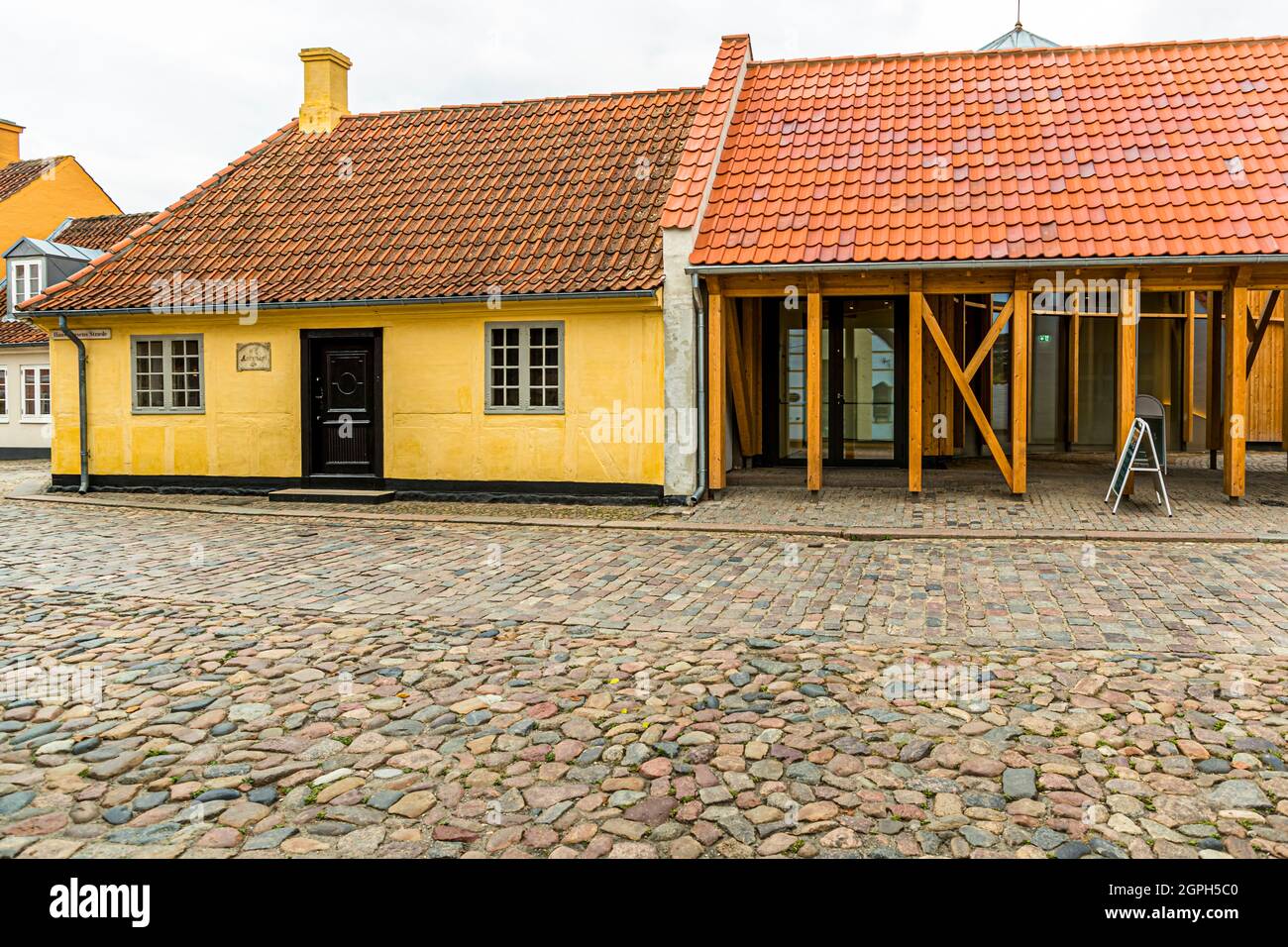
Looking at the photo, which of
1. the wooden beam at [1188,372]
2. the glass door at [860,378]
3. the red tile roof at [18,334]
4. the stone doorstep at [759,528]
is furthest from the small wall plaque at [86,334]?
the wooden beam at [1188,372]

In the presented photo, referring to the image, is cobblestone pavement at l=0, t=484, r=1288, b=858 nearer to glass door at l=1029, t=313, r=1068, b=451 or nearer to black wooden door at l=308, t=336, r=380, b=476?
black wooden door at l=308, t=336, r=380, b=476

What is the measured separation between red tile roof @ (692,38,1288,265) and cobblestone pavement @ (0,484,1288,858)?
5067mm

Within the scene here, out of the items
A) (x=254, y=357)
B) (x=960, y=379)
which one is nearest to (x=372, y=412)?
(x=254, y=357)

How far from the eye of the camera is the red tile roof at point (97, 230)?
29625mm

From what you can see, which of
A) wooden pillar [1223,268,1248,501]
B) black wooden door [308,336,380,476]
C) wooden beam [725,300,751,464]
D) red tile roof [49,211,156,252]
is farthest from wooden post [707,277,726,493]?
red tile roof [49,211,156,252]

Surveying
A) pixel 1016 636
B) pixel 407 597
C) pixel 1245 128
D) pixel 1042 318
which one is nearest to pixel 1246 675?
pixel 1016 636

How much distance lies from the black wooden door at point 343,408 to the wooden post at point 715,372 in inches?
192

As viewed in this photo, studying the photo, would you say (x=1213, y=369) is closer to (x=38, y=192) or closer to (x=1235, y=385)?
(x=1235, y=385)

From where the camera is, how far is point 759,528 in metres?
11.6

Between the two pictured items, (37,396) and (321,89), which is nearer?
(321,89)

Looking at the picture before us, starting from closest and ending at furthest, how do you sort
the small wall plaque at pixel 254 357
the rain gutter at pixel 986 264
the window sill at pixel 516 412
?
the rain gutter at pixel 986 264 → the window sill at pixel 516 412 → the small wall plaque at pixel 254 357

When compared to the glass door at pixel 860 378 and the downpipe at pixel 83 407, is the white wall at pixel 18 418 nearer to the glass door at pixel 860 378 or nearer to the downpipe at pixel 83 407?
the downpipe at pixel 83 407

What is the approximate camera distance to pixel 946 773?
4.30 metres

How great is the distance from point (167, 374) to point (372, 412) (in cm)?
356
